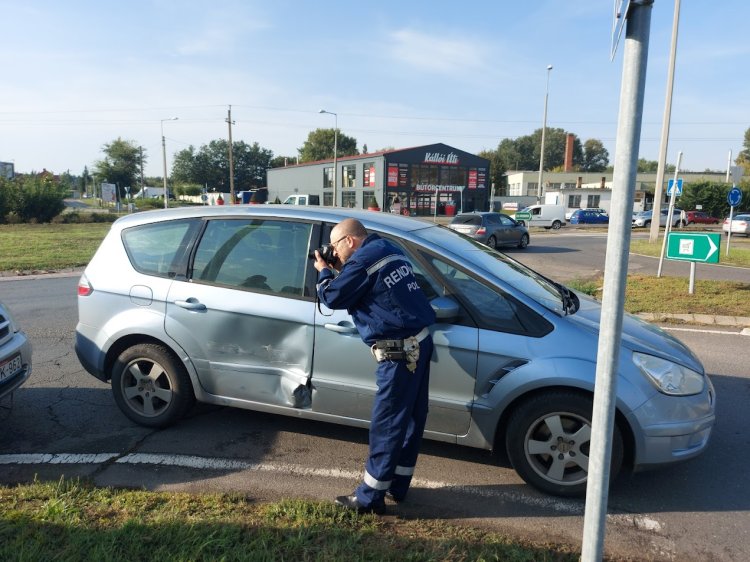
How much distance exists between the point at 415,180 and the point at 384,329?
171 ft

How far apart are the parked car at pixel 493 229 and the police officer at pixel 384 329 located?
719 inches

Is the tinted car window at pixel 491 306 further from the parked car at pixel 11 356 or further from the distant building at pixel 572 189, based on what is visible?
the distant building at pixel 572 189

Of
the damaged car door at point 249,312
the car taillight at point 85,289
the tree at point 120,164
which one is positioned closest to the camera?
the damaged car door at point 249,312

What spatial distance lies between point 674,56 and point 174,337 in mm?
23445

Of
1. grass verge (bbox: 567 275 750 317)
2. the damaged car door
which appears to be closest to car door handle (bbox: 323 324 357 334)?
the damaged car door

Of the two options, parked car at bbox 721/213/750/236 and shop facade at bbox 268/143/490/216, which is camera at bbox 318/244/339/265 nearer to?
parked car at bbox 721/213/750/236

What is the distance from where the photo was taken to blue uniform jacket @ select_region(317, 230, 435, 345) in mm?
2824

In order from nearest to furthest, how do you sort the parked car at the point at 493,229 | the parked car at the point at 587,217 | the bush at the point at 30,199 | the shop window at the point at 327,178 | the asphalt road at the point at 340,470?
the asphalt road at the point at 340,470, the parked car at the point at 493,229, the bush at the point at 30,199, the parked car at the point at 587,217, the shop window at the point at 327,178

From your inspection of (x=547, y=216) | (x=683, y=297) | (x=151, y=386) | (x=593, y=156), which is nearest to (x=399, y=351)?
(x=151, y=386)

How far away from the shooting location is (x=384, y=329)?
112 inches

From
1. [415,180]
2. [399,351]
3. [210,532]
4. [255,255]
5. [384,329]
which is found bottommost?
[210,532]

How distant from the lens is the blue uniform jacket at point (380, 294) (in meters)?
2.82

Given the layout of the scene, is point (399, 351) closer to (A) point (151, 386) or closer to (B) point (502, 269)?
(B) point (502, 269)

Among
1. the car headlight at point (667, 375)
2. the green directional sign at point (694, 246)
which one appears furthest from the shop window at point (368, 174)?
the car headlight at point (667, 375)
